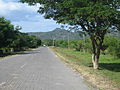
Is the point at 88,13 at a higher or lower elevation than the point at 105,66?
higher

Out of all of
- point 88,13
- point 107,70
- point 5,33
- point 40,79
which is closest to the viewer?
point 40,79

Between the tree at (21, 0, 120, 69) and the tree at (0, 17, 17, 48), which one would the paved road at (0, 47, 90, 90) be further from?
the tree at (0, 17, 17, 48)

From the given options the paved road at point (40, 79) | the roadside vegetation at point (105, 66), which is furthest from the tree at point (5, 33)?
the paved road at point (40, 79)

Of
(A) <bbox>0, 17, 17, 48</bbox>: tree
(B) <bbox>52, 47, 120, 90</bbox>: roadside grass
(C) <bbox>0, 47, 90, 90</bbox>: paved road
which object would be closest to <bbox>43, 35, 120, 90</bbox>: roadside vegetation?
(B) <bbox>52, 47, 120, 90</bbox>: roadside grass

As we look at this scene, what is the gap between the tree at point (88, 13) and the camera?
16975mm

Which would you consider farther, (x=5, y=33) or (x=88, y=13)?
(x=5, y=33)

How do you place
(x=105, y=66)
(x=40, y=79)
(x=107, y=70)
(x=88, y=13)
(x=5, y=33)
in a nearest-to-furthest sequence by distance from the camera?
(x=40, y=79)
(x=88, y=13)
(x=107, y=70)
(x=105, y=66)
(x=5, y=33)

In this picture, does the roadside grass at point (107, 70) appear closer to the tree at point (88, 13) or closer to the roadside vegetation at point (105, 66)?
the roadside vegetation at point (105, 66)

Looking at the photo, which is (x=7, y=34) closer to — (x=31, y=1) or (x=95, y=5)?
(x=31, y=1)

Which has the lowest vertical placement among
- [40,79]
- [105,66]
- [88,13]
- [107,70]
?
[105,66]

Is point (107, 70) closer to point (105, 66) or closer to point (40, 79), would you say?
point (105, 66)

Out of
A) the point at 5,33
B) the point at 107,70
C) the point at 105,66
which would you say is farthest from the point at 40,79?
→ the point at 5,33

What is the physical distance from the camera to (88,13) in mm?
17312

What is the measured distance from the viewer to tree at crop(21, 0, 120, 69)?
55.7ft
